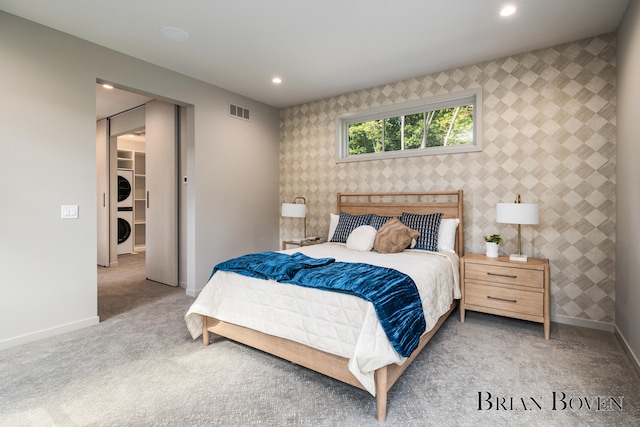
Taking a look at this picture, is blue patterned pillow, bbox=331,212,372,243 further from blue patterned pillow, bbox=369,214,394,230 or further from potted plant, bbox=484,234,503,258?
potted plant, bbox=484,234,503,258

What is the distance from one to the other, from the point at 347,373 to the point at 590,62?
350cm

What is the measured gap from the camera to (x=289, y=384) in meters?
2.08

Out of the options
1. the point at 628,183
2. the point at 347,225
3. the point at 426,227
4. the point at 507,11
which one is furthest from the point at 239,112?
the point at 628,183

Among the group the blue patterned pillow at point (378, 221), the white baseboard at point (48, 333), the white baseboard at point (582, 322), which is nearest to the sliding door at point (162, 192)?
the white baseboard at point (48, 333)

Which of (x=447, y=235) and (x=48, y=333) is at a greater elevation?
(x=447, y=235)

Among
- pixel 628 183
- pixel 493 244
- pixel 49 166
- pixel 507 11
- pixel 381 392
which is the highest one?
pixel 507 11

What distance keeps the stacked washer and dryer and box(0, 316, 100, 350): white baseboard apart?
4.49 m

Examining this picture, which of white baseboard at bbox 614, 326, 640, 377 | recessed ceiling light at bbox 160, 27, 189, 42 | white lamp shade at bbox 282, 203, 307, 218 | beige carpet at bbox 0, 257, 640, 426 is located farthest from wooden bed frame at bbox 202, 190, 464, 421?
recessed ceiling light at bbox 160, 27, 189, 42

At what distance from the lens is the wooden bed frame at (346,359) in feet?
6.24

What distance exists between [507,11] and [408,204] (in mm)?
2056

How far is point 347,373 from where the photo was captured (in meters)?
1.94

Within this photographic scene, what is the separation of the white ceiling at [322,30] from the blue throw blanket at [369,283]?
2022mm

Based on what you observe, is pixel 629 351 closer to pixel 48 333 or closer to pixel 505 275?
pixel 505 275

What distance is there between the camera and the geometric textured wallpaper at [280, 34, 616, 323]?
9.76 feet
